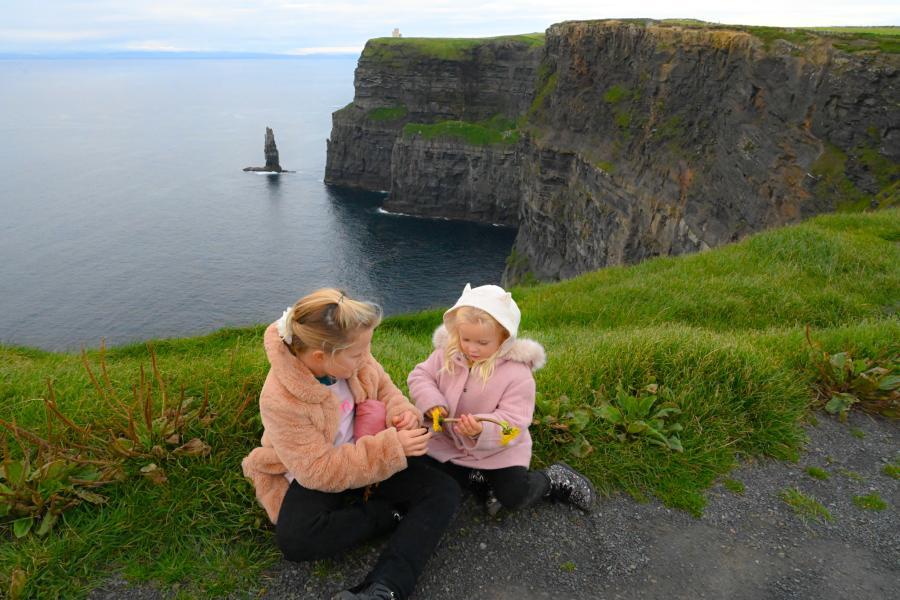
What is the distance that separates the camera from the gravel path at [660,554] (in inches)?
176

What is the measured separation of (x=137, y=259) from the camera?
2569 inches

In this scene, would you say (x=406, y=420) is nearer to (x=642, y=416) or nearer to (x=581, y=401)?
(x=581, y=401)

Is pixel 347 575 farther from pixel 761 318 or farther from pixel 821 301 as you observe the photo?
pixel 821 301

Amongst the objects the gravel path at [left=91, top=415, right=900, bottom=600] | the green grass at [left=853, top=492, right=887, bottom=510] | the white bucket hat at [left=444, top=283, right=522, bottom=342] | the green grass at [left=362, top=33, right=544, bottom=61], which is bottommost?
the gravel path at [left=91, top=415, right=900, bottom=600]

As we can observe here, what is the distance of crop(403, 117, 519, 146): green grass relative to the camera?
89.7 meters

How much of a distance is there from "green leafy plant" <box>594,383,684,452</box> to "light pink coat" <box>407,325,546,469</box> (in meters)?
1.36

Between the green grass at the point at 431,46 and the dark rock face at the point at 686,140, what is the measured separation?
41.6 meters

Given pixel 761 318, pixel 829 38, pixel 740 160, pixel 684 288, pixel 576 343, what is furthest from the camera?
pixel 740 160

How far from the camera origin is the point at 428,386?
5238 millimetres

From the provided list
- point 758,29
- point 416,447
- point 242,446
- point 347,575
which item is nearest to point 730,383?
point 416,447

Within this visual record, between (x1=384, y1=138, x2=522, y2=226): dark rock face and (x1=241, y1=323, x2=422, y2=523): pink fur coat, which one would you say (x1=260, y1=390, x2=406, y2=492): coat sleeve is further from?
(x1=384, y1=138, x2=522, y2=226): dark rock face

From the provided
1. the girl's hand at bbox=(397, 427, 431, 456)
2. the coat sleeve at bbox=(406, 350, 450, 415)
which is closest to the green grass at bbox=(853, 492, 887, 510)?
the coat sleeve at bbox=(406, 350, 450, 415)

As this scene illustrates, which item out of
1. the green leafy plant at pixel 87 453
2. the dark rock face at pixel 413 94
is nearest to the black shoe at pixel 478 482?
the green leafy plant at pixel 87 453

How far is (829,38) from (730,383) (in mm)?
29021
